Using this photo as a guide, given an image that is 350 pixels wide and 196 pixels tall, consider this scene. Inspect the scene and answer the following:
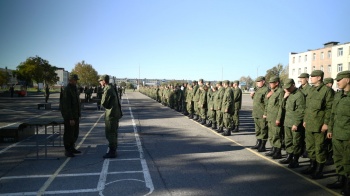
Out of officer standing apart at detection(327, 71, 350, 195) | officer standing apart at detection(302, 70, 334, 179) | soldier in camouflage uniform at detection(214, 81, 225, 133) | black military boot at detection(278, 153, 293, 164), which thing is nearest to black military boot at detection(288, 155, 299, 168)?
black military boot at detection(278, 153, 293, 164)

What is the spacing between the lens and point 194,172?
6.00 meters

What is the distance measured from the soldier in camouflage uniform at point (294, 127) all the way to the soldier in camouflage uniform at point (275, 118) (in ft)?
1.26

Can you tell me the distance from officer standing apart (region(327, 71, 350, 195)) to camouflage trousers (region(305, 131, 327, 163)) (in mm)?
520

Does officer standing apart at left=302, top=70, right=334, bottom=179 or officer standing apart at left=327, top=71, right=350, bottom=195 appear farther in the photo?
officer standing apart at left=302, top=70, right=334, bottom=179

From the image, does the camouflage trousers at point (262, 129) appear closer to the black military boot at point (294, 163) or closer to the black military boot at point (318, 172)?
the black military boot at point (294, 163)

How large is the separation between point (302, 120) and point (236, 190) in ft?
8.91

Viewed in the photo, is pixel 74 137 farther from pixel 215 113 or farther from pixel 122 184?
pixel 215 113

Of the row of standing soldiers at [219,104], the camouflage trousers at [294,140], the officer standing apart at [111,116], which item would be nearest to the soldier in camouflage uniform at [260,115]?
the camouflage trousers at [294,140]

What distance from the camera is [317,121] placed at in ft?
19.1

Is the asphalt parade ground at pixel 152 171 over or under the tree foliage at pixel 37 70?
→ under

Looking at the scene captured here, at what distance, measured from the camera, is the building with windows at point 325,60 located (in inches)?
2122

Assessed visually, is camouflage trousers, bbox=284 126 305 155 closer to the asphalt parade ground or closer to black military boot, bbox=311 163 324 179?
the asphalt parade ground

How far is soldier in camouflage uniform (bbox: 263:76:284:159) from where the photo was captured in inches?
283

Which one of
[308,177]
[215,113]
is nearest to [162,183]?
[308,177]
